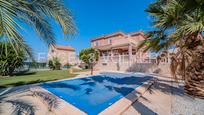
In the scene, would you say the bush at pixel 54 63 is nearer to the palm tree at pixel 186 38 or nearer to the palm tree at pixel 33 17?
the palm tree at pixel 33 17

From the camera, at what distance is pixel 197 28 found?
16.7 feet

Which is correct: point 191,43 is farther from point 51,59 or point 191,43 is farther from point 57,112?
point 51,59

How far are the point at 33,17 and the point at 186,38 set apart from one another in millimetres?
7013

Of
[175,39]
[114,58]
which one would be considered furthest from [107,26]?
[175,39]

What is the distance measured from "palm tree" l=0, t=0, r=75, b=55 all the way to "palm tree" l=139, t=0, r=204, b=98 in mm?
4656

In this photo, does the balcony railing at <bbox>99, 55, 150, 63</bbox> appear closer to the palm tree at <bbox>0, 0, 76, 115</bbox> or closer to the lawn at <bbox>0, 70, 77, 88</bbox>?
the lawn at <bbox>0, 70, 77, 88</bbox>

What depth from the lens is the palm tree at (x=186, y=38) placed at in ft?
18.0

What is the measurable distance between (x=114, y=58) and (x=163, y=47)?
16512mm

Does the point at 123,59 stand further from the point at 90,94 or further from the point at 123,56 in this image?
the point at 90,94

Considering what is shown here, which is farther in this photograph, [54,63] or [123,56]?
[54,63]

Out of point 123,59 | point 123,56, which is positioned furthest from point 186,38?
point 123,59

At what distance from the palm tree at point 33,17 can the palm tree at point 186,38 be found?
4656mm

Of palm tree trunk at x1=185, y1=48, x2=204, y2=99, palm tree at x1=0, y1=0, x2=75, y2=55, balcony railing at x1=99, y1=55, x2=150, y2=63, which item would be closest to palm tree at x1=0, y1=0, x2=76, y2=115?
palm tree at x1=0, y1=0, x2=75, y2=55

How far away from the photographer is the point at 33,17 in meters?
4.35
